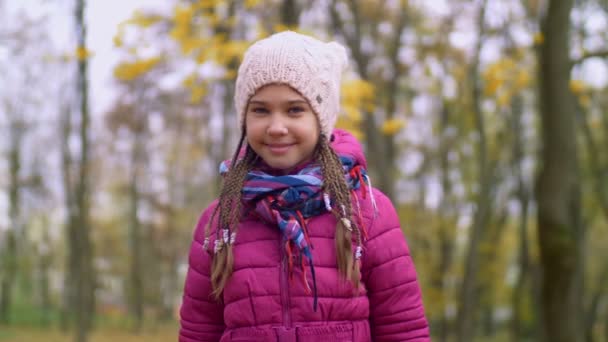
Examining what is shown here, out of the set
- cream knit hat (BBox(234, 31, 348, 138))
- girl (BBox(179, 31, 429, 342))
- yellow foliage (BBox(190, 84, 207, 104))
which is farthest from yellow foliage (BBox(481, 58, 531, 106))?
girl (BBox(179, 31, 429, 342))

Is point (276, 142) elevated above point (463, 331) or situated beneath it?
A: elevated above

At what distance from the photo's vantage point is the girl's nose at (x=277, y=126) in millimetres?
2010

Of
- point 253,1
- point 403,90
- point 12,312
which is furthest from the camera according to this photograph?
point 12,312

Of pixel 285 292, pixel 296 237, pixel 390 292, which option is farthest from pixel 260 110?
pixel 390 292

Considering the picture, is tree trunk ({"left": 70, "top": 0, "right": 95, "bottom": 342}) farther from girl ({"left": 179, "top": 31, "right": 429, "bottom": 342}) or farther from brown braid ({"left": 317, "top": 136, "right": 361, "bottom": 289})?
brown braid ({"left": 317, "top": 136, "right": 361, "bottom": 289})

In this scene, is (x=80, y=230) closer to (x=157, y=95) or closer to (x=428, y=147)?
(x=157, y=95)

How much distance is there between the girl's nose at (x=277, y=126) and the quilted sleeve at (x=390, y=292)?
40 cm

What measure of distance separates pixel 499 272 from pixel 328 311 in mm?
18636

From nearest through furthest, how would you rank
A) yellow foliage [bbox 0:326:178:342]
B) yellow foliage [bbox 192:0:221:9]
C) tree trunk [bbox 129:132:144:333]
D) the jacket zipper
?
the jacket zipper → yellow foliage [bbox 192:0:221:9] → yellow foliage [bbox 0:326:178:342] → tree trunk [bbox 129:132:144:333]

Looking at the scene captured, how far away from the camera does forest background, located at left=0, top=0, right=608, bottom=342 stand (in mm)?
5727

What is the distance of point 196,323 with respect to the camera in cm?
213

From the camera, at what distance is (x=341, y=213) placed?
1986 millimetres

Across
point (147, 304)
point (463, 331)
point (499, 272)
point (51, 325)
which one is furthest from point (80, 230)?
point (147, 304)

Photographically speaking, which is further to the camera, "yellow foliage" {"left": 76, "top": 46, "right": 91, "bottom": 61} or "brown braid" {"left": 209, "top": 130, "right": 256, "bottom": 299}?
"yellow foliage" {"left": 76, "top": 46, "right": 91, "bottom": 61}
